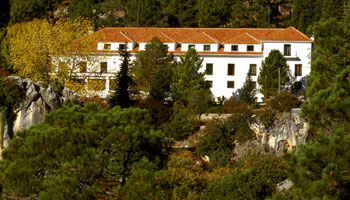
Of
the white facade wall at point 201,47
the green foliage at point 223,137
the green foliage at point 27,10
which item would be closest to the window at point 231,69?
the white facade wall at point 201,47

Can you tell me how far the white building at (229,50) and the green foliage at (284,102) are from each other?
1041 centimetres

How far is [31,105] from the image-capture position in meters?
51.5

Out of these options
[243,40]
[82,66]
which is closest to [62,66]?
[82,66]

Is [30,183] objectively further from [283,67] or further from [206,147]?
[283,67]

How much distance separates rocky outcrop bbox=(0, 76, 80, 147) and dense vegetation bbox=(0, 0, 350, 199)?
60cm

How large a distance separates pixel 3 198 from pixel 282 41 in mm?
43496

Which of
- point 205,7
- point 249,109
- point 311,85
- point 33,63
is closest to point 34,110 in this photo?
point 33,63

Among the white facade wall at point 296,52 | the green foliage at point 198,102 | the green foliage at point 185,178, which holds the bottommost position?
the green foliage at point 185,178

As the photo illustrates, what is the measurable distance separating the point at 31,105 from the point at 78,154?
22.5m

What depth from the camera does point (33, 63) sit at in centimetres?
6044

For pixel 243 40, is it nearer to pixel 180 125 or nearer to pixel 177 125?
pixel 180 125

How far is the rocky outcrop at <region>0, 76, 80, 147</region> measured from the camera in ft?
167

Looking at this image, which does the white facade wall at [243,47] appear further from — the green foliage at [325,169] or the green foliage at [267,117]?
the green foliage at [325,169]

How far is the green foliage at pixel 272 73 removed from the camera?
6344 cm
